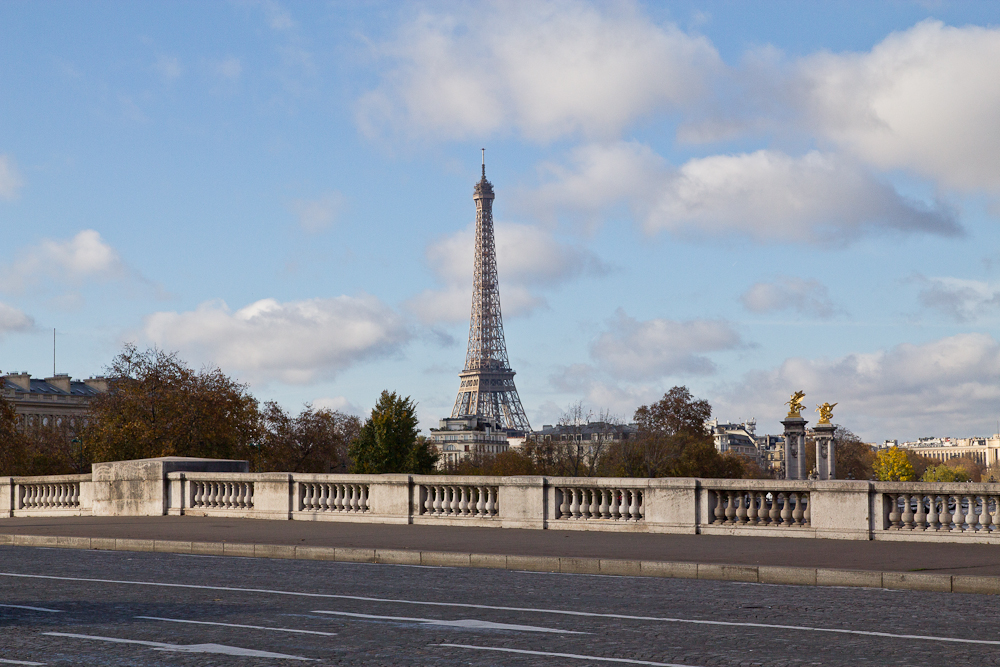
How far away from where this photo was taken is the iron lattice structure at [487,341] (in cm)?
16688

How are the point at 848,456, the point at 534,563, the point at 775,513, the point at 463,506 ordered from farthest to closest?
the point at 848,456, the point at 463,506, the point at 775,513, the point at 534,563

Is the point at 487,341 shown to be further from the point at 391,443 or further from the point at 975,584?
the point at 975,584

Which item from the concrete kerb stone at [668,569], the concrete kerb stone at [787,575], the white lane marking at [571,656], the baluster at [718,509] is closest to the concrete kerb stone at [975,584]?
the concrete kerb stone at [787,575]

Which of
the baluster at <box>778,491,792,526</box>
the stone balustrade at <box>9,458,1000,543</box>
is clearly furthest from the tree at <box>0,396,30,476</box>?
the baluster at <box>778,491,792,526</box>

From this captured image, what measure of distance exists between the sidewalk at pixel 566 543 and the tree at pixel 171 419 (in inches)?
1418

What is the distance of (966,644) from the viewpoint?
30.7 feet

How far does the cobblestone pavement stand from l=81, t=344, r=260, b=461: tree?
157 feet

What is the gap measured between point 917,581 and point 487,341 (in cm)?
15785

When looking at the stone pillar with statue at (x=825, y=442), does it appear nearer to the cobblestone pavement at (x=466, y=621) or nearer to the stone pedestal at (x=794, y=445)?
the stone pedestal at (x=794, y=445)

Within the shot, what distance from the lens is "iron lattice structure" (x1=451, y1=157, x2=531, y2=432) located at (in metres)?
167

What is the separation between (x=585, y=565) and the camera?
53.1 feet

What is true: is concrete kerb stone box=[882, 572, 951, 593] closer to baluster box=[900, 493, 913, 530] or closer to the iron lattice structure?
baluster box=[900, 493, 913, 530]

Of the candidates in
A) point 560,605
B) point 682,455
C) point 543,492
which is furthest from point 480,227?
point 560,605

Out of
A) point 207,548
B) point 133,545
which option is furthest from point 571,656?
point 133,545
